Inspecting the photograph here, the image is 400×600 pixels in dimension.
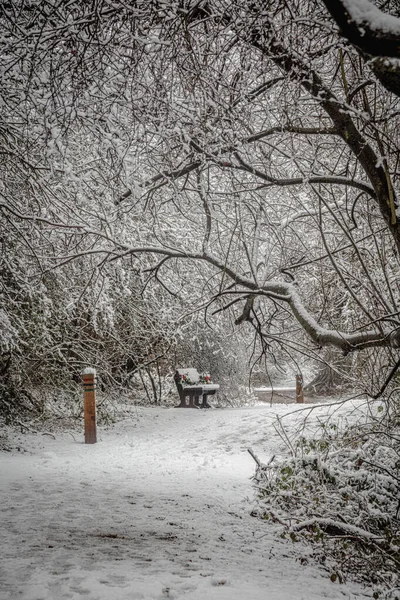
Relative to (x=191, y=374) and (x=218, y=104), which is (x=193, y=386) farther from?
(x=218, y=104)

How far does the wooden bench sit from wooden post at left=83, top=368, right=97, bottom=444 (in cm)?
572

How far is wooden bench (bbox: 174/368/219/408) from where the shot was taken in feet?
47.8

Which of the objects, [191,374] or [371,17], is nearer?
[371,17]

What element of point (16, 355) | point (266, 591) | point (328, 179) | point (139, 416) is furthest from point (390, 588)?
point (139, 416)

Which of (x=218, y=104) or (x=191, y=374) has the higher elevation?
(x=218, y=104)

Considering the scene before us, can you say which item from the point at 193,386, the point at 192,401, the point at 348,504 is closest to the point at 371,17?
the point at 348,504

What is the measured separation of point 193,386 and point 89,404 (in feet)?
19.8

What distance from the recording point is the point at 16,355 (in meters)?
8.51

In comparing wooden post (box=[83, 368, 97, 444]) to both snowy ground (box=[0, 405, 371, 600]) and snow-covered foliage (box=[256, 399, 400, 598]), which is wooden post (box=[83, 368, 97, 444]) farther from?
snow-covered foliage (box=[256, 399, 400, 598])

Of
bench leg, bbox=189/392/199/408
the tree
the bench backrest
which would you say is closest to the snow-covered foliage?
the tree

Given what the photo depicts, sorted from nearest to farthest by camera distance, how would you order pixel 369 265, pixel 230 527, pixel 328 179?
pixel 328 179 → pixel 230 527 → pixel 369 265

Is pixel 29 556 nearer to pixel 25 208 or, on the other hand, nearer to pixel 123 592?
pixel 123 592

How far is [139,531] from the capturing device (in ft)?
14.6

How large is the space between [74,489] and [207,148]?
401 cm
